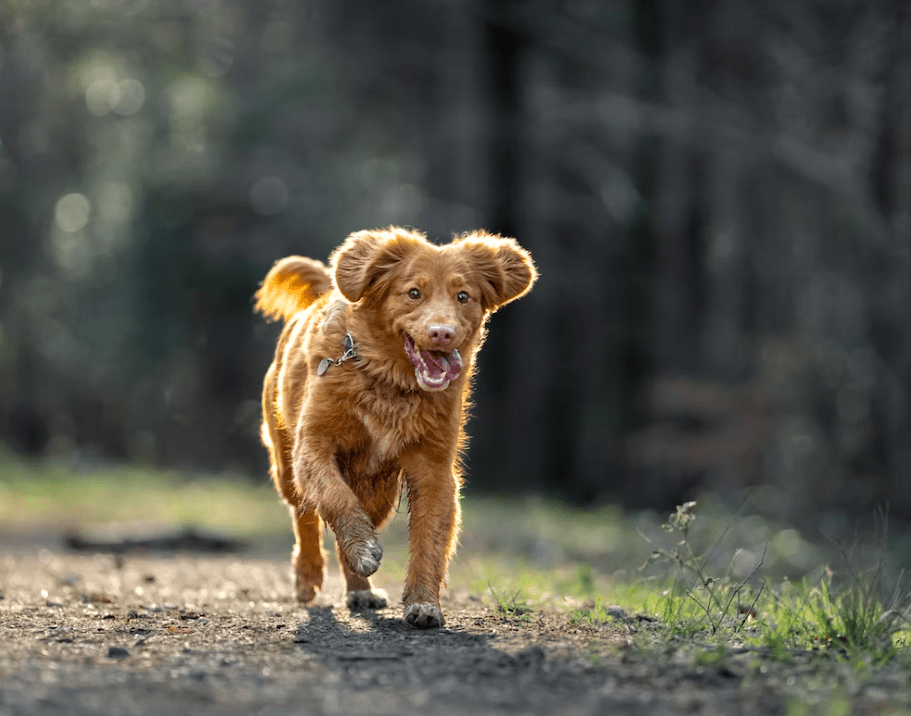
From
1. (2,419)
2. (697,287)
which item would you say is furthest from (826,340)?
(2,419)

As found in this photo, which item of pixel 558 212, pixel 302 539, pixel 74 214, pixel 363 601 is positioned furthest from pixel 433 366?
pixel 74 214

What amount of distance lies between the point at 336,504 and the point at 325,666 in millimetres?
1193

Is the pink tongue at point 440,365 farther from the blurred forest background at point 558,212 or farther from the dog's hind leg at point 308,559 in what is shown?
the blurred forest background at point 558,212

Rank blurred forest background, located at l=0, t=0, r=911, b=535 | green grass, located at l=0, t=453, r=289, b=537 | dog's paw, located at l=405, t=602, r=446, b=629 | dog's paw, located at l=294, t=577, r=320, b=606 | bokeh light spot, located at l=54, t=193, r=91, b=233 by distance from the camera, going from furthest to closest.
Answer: bokeh light spot, located at l=54, t=193, r=91, b=233 < blurred forest background, located at l=0, t=0, r=911, b=535 < green grass, located at l=0, t=453, r=289, b=537 < dog's paw, located at l=294, t=577, r=320, b=606 < dog's paw, located at l=405, t=602, r=446, b=629

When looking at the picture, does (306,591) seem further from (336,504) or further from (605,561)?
(605,561)

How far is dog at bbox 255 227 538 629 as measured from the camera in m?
5.49

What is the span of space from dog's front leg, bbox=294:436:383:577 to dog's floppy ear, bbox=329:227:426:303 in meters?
0.79

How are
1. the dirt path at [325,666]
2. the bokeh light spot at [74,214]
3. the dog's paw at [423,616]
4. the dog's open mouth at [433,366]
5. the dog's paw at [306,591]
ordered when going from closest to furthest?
the dirt path at [325,666], the dog's paw at [423,616], the dog's open mouth at [433,366], the dog's paw at [306,591], the bokeh light spot at [74,214]

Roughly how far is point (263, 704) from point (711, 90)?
16.9 m

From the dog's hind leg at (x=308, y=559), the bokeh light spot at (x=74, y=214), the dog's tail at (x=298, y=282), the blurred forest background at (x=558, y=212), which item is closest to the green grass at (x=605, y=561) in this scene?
the dog's hind leg at (x=308, y=559)

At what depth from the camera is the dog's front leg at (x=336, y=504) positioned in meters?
5.25

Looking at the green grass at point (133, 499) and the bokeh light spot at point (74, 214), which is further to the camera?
the bokeh light spot at point (74, 214)

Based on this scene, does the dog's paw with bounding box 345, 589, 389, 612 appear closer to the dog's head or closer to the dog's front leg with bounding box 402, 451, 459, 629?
the dog's front leg with bounding box 402, 451, 459, 629

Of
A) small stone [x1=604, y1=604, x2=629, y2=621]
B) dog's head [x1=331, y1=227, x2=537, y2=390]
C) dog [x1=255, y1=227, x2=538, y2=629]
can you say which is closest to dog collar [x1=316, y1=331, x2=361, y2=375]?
dog [x1=255, y1=227, x2=538, y2=629]
